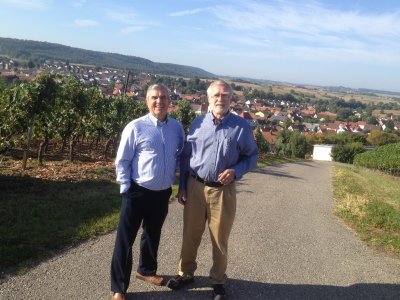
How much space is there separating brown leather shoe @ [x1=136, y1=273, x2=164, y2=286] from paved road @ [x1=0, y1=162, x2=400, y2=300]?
0.28 ft

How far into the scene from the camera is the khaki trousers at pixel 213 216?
13.9ft

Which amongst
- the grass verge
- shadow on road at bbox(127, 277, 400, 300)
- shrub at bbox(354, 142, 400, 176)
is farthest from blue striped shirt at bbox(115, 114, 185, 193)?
shrub at bbox(354, 142, 400, 176)

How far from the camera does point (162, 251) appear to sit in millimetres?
5617

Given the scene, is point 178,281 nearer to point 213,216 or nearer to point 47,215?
point 213,216

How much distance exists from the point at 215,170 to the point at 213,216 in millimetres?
524

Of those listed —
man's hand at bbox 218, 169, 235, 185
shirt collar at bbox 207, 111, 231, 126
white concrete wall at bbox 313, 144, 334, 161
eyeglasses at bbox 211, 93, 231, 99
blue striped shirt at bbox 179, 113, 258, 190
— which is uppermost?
eyeglasses at bbox 211, 93, 231, 99

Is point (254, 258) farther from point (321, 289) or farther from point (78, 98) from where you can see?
point (78, 98)

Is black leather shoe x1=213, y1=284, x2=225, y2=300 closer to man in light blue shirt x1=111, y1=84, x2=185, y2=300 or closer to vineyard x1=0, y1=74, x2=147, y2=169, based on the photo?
man in light blue shirt x1=111, y1=84, x2=185, y2=300

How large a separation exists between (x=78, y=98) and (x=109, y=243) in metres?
9.85

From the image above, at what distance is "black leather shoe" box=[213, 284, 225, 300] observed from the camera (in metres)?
4.26

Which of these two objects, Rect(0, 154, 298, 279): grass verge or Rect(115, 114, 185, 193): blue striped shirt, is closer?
Answer: Rect(115, 114, 185, 193): blue striped shirt

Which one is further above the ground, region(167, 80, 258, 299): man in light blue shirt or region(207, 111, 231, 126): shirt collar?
region(207, 111, 231, 126): shirt collar

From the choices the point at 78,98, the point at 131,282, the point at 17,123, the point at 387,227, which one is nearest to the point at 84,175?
the point at 17,123

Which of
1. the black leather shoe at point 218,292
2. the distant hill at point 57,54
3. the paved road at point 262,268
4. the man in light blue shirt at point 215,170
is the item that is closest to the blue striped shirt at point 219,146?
the man in light blue shirt at point 215,170
